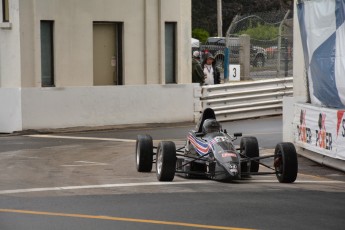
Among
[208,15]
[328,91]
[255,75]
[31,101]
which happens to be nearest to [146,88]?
[31,101]

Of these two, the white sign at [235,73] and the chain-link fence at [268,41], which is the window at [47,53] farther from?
the white sign at [235,73]

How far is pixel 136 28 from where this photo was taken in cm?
2633

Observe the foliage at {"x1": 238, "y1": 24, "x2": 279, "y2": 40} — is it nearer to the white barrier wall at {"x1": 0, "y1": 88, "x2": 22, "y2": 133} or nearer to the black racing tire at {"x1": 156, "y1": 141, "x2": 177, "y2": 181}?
the white barrier wall at {"x1": 0, "y1": 88, "x2": 22, "y2": 133}

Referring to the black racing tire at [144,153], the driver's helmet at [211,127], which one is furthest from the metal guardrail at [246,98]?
the driver's helmet at [211,127]

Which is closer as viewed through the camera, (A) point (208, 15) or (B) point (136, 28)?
(B) point (136, 28)

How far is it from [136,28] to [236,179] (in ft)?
40.1

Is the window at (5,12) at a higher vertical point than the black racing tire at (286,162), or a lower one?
higher

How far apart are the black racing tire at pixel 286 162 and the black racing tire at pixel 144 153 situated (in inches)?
93.6

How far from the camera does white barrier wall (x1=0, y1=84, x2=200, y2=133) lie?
2417 centimetres

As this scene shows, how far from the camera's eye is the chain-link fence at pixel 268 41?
94.2 ft

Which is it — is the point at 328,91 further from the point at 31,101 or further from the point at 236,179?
the point at 31,101

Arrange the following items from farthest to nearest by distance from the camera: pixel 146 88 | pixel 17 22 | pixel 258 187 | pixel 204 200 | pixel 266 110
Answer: pixel 266 110 → pixel 146 88 → pixel 17 22 → pixel 258 187 → pixel 204 200

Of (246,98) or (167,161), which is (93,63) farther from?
(167,161)

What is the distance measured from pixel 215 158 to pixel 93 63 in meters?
11.8
